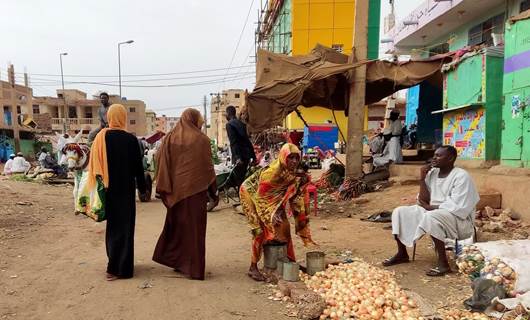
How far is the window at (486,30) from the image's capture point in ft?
39.5

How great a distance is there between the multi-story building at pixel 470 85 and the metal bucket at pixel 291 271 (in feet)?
16.8

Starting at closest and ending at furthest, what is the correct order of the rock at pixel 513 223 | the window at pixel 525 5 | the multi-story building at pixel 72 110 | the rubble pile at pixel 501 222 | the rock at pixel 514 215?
the rubble pile at pixel 501 222 < the rock at pixel 513 223 < the rock at pixel 514 215 < the window at pixel 525 5 < the multi-story building at pixel 72 110

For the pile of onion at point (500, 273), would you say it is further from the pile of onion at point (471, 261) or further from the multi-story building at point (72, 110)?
the multi-story building at point (72, 110)

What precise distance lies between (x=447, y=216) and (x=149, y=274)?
10.6ft

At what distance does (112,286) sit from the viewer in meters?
4.31

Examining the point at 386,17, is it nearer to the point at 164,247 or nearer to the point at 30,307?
the point at 164,247

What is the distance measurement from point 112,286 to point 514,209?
5737mm

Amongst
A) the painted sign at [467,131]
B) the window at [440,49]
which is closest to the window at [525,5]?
the painted sign at [467,131]

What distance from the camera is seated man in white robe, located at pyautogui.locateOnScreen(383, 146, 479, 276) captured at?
14.9 ft

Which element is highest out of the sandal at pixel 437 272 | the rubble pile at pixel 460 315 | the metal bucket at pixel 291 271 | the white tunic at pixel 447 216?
the white tunic at pixel 447 216

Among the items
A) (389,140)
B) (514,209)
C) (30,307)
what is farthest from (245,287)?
(389,140)

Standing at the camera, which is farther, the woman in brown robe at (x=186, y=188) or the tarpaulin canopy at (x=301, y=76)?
the tarpaulin canopy at (x=301, y=76)

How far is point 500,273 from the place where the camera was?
3.71 metres

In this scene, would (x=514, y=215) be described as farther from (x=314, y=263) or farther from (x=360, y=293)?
(x=360, y=293)
